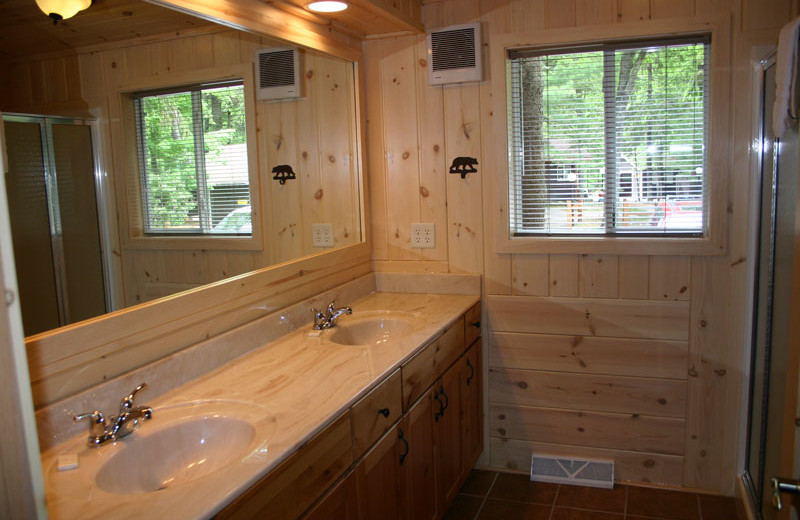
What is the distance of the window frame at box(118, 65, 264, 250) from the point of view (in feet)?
5.74

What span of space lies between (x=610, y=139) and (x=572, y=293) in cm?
72

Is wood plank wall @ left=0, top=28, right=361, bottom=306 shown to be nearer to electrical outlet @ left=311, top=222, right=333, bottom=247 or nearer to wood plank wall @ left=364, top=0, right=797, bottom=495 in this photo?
electrical outlet @ left=311, top=222, right=333, bottom=247

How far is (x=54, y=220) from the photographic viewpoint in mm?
1535

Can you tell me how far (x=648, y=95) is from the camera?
281 centimetres

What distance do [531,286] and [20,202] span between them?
220cm

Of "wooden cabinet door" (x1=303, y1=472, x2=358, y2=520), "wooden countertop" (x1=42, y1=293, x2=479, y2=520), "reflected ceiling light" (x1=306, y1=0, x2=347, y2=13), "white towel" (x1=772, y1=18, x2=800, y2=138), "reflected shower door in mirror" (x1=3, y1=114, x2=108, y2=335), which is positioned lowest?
"wooden cabinet door" (x1=303, y1=472, x2=358, y2=520)

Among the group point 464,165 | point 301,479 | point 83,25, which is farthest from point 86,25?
point 464,165

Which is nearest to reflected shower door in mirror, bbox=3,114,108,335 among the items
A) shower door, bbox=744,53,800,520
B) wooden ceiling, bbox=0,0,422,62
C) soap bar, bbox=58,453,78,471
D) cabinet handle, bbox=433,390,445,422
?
wooden ceiling, bbox=0,0,422,62

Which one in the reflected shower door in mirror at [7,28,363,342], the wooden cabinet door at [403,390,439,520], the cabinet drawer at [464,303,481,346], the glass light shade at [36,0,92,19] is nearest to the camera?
the glass light shade at [36,0,92,19]

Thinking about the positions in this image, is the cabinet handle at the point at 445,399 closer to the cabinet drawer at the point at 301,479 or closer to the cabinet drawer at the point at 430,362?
the cabinet drawer at the point at 430,362

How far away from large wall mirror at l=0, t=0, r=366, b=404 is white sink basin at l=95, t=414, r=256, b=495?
0.77ft

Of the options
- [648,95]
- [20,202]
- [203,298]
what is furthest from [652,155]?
[20,202]

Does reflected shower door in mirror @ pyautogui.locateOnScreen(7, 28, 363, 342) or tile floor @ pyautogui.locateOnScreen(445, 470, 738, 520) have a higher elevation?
reflected shower door in mirror @ pyautogui.locateOnScreen(7, 28, 363, 342)

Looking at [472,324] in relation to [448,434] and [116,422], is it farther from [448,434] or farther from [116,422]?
[116,422]
